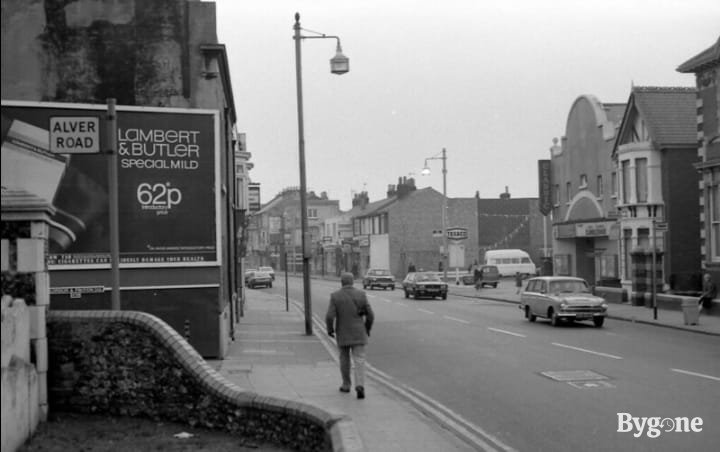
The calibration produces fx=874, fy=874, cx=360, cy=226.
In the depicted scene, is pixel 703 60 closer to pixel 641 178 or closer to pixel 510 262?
pixel 641 178

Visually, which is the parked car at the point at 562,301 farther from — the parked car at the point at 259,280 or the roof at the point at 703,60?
the parked car at the point at 259,280

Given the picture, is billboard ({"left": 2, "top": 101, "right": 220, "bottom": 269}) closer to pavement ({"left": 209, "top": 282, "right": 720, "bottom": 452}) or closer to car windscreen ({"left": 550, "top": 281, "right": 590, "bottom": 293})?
pavement ({"left": 209, "top": 282, "right": 720, "bottom": 452})

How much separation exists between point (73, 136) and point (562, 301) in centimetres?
1963

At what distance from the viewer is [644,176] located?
4009 centimetres

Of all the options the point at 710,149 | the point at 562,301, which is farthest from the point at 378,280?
the point at 562,301

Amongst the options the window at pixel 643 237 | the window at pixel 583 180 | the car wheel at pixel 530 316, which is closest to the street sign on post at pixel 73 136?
the car wheel at pixel 530 316

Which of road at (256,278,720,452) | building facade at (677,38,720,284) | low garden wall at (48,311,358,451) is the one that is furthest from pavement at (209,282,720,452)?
building facade at (677,38,720,284)

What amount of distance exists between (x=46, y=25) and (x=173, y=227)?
490 cm

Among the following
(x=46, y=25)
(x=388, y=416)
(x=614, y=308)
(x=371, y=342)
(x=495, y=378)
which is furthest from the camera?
(x=614, y=308)

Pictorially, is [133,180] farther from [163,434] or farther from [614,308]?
[614,308]

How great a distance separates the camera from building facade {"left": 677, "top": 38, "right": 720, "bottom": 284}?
32.0 m

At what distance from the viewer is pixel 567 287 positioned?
29.0 m

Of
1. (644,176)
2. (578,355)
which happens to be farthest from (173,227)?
(644,176)

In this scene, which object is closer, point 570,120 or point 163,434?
point 163,434
